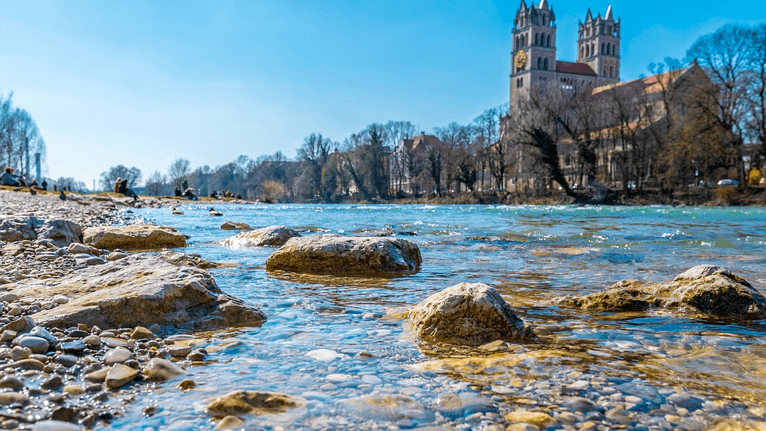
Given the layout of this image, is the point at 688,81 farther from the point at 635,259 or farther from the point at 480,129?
the point at 635,259

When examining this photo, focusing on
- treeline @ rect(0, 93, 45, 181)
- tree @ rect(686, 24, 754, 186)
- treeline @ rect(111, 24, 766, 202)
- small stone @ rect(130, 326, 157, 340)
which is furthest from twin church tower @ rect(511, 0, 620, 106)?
small stone @ rect(130, 326, 157, 340)

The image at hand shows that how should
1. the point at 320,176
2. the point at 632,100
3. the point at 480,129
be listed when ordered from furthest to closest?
the point at 320,176, the point at 480,129, the point at 632,100

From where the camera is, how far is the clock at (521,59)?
10794cm

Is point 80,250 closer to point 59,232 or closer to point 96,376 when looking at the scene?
point 59,232

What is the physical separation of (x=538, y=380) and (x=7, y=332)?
3.09m

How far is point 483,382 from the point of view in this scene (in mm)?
2658

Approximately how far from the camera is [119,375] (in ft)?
8.18

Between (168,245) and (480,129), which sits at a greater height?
(480,129)

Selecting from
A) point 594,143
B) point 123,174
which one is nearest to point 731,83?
point 594,143

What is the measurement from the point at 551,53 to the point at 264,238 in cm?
11157

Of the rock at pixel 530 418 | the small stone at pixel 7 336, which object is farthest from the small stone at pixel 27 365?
the rock at pixel 530 418

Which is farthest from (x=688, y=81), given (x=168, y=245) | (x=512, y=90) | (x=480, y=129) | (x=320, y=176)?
(x=512, y=90)

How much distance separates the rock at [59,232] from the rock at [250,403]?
7.87m

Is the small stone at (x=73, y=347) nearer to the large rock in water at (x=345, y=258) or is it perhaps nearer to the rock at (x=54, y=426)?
the rock at (x=54, y=426)
